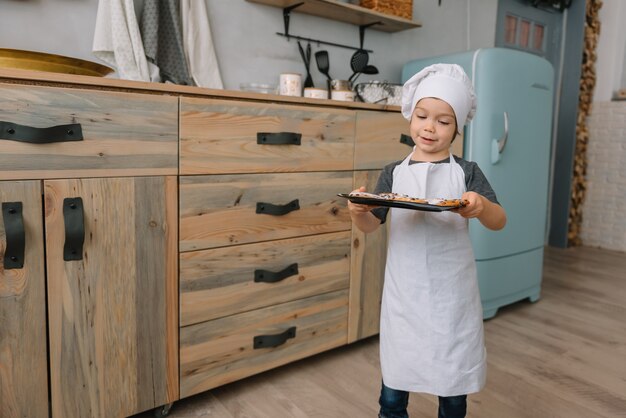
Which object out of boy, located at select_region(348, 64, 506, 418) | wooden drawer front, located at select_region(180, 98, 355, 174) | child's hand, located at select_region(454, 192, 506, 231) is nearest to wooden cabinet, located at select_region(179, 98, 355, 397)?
wooden drawer front, located at select_region(180, 98, 355, 174)

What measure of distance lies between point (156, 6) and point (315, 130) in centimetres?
78

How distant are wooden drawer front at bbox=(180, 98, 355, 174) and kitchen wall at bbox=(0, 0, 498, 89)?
0.64 m

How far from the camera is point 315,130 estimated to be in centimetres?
169

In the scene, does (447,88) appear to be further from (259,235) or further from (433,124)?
(259,235)

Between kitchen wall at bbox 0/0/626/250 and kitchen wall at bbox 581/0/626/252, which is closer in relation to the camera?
kitchen wall at bbox 0/0/626/250

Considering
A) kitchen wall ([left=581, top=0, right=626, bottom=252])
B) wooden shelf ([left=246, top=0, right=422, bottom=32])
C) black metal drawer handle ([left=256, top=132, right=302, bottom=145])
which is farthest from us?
kitchen wall ([left=581, top=0, right=626, bottom=252])

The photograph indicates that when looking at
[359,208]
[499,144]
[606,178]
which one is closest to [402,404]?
[359,208]

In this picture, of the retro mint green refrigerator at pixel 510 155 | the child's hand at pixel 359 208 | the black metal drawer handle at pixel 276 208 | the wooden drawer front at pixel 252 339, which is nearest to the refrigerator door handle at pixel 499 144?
the retro mint green refrigerator at pixel 510 155

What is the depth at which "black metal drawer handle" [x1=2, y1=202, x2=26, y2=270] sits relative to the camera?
1146 millimetres

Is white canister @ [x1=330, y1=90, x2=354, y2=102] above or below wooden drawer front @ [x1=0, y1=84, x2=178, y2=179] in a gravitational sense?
above

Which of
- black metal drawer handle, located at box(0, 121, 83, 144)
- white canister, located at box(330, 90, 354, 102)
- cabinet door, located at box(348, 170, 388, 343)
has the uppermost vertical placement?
white canister, located at box(330, 90, 354, 102)

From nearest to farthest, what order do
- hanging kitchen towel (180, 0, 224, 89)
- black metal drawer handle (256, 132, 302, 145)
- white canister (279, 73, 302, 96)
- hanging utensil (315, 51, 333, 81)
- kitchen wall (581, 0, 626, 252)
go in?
1. black metal drawer handle (256, 132, 302, 145)
2. hanging kitchen towel (180, 0, 224, 89)
3. white canister (279, 73, 302, 96)
4. hanging utensil (315, 51, 333, 81)
5. kitchen wall (581, 0, 626, 252)

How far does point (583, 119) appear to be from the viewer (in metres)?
4.11

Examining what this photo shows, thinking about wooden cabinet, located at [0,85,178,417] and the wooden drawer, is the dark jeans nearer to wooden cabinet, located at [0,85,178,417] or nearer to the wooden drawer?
wooden cabinet, located at [0,85,178,417]
